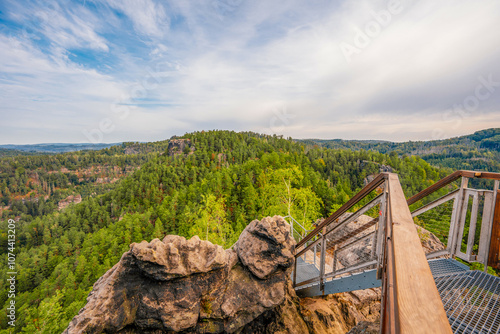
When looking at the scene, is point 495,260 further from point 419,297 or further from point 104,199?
point 104,199

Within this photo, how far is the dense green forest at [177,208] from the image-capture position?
1806 centimetres

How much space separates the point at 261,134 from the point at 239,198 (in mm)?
115557

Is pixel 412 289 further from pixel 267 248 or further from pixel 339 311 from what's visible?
pixel 339 311

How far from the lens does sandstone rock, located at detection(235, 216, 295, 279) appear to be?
620cm

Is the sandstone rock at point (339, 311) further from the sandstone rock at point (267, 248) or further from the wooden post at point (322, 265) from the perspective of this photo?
the sandstone rock at point (267, 248)

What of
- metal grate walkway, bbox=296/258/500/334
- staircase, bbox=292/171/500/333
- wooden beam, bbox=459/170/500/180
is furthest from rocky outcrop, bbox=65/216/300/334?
wooden beam, bbox=459/170/500/180

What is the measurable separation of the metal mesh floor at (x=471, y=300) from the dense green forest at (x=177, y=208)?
12.3 metres

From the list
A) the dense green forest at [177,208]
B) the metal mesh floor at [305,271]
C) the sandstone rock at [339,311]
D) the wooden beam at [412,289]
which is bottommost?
the dense green forest at [177,208]

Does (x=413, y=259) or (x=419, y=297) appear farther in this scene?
(x=413, y=259)

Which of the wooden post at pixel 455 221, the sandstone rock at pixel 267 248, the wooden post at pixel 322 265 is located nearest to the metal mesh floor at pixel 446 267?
the wooden post at pixel 455 221

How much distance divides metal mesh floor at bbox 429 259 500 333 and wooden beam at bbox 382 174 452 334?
6.83 ft

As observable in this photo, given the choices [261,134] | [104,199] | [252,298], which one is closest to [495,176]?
[252,298]

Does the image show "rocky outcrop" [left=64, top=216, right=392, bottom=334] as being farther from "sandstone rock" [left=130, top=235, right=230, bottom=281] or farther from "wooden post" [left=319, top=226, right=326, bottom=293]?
"wooden post" [left=319, top=226, right=326, bottom=293]

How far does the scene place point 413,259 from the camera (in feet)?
4.73
